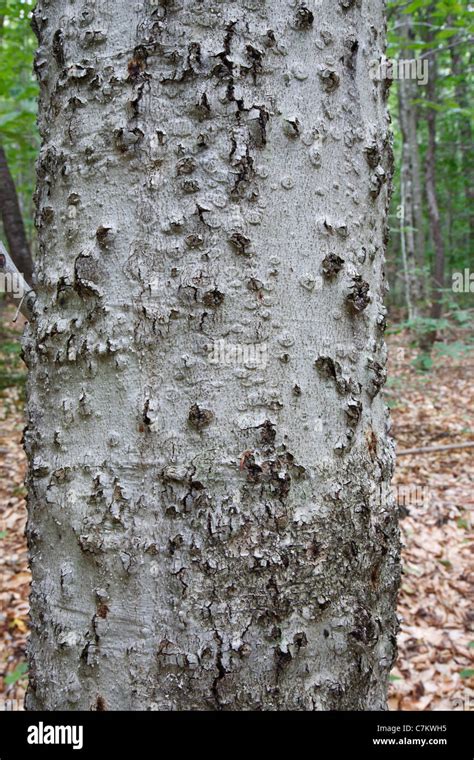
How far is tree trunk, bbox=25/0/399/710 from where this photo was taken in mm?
984

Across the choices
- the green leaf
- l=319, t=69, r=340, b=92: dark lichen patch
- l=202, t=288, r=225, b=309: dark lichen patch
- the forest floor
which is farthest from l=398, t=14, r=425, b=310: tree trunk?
l=202, t=288, r=225, b=309: dark lichen patch

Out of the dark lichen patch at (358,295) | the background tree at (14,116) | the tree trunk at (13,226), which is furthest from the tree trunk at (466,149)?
the dark lichen patch at (358,295)

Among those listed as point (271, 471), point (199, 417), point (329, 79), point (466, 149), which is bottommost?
point (271, 471)

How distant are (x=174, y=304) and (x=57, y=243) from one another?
12.6 inches

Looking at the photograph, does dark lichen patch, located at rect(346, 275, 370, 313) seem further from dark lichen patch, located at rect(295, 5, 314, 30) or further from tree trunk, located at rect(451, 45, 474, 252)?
tree trunk, located at rect(451, 45, 474, 252)

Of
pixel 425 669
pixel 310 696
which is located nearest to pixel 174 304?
pixel 310 696

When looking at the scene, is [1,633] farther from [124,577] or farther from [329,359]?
[329,359]

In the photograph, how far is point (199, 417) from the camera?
99 centimetres

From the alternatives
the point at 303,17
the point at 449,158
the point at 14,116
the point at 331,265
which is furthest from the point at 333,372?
the point at 449,158

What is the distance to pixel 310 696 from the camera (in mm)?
1025

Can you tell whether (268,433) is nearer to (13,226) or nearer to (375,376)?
(375,376)

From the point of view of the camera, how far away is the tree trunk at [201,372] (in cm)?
98

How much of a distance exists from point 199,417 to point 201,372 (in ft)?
0.28

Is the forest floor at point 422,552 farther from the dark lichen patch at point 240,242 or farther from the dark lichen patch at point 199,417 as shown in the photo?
the dark lichen patch at point 240,242
